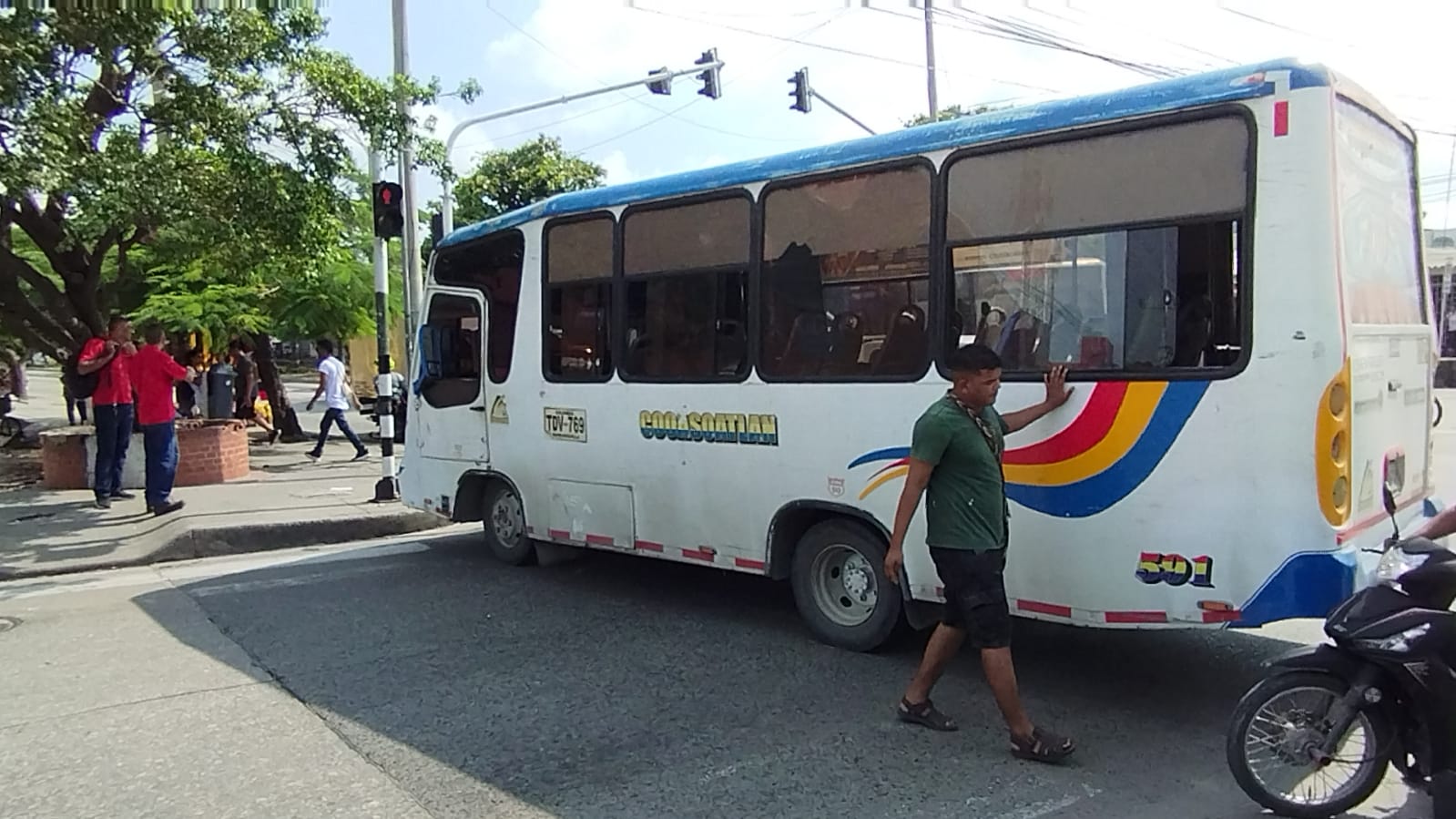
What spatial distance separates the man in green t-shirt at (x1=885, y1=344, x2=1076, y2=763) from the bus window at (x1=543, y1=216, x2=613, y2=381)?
3126mm

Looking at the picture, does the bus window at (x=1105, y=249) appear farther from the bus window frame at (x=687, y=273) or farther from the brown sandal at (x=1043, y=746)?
the brown sandal at (x=1043, y=746)

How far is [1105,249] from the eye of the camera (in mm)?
4969

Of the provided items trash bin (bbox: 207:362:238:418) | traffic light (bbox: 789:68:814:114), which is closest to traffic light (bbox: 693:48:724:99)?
traffic light (bbox: 789:68:814:114)

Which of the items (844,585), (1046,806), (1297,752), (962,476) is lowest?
(1046,806)

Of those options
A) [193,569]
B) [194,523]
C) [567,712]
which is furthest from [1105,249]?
[194,523]

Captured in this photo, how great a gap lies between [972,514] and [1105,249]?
1.34 m

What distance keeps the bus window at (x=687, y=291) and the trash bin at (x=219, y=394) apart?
13611mm

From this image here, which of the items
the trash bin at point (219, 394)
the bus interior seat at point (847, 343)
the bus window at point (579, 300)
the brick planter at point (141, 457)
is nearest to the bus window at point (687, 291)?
the bus window at point (579, 300)

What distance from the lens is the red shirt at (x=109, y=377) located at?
11.1 m

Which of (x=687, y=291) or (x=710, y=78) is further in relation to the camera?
(x=710, y=78)

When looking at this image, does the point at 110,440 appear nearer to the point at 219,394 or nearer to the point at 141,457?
the point at 141,457

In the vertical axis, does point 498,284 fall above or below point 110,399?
above

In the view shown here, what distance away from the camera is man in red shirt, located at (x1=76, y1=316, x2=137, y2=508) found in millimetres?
11031

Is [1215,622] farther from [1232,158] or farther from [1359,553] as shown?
[1232,158]
